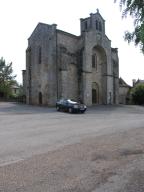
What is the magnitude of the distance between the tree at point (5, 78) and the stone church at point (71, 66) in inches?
534

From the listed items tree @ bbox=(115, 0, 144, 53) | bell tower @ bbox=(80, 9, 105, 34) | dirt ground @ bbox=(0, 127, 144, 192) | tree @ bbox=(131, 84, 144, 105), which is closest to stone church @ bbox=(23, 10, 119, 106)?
bell tower @ bbox=(80, 9, 105, 34)

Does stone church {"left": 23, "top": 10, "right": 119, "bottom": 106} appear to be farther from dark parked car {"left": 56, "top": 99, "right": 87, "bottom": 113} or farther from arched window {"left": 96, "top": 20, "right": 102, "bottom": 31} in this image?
dark parked car {"left": 56, "top": 99, "right": 87, "bottom": 113}

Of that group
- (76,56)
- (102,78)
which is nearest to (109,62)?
(102,78)

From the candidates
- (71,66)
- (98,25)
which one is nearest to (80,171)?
(71,66)

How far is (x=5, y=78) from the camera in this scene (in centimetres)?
7375

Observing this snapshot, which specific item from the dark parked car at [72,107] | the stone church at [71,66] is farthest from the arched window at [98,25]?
the dark parked car at [72,107]

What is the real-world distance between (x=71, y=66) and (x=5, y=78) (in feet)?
96.3

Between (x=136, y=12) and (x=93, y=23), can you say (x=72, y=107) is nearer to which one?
(x=93, y=23)

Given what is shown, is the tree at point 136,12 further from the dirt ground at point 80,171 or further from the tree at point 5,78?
the tree at point 5,78

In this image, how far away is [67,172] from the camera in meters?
7.66

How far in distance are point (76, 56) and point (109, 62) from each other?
7.29 metres

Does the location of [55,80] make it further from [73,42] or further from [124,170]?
[124,170]

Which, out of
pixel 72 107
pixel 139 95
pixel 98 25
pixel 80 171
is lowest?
pixel 80 171

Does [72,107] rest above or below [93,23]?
below
